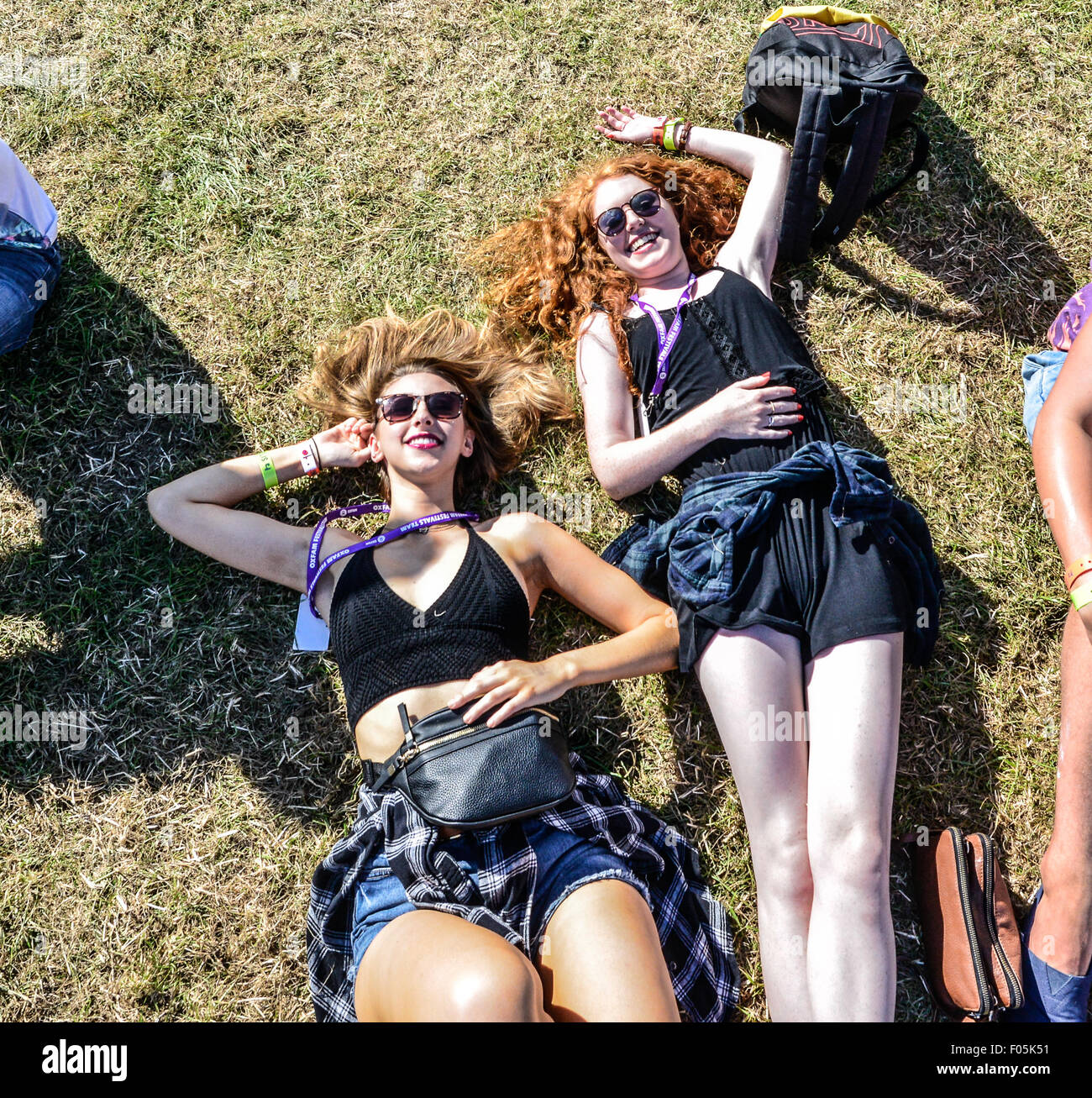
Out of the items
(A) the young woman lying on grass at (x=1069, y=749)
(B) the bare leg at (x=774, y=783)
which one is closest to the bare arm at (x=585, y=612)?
(B) the bare leg at (x=774, y=783)

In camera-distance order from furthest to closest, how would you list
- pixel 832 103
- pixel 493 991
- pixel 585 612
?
pixel 832 103, pixel 585 612, pixel 493 991

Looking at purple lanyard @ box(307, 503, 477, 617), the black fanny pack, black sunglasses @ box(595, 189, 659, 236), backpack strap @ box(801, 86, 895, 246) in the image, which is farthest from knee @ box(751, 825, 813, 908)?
backpack strap @ box(801, 86, 895, 246)

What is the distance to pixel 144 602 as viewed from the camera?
426 cm

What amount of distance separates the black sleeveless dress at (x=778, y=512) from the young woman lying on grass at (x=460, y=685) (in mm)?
429

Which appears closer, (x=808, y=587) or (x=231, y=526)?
(x=808, y=587)

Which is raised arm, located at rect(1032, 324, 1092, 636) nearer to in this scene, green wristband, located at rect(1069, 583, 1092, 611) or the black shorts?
green wristband, located at rect(1069, 583, 1092, 611)

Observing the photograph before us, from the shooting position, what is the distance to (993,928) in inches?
146

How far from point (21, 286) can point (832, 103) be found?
157 inches

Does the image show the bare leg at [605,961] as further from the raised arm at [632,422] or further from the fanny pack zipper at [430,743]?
the raised arm at [632,422]

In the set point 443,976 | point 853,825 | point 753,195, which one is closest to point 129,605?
point 443,976

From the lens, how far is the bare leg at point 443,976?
8.97 ft

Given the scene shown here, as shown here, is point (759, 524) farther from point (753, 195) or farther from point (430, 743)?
point (753, 195)
